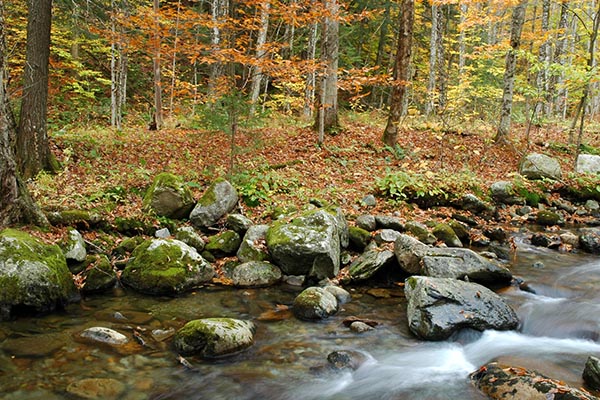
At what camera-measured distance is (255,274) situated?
7.53 m

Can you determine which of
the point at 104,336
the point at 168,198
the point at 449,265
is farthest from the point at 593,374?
the point at 168,198

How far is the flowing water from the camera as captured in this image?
459 centimetres

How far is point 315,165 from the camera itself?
12312 millimetres

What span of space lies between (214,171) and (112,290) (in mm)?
4617

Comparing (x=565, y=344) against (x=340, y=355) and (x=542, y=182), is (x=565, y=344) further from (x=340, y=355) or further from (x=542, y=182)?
(x=542, y=182)

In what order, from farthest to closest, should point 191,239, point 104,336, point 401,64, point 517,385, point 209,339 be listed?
point 401,64, point 191,239, point 104,336, point 209,339, point 517,385

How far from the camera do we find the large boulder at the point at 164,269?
273 inches

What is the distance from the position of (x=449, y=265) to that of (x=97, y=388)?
5564 millimetres

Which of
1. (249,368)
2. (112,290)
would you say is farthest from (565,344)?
(112,290)

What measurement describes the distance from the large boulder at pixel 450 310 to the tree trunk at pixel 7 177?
662 cm

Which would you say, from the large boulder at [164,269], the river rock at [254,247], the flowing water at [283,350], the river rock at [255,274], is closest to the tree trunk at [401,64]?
the river rock at [254,247]

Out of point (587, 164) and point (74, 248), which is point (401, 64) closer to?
point (587, 164)

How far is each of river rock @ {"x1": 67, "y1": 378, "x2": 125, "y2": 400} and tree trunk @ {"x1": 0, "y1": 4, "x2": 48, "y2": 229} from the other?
3.62m

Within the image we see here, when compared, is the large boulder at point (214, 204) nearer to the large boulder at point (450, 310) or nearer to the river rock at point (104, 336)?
the river rock at point (104, 336)
